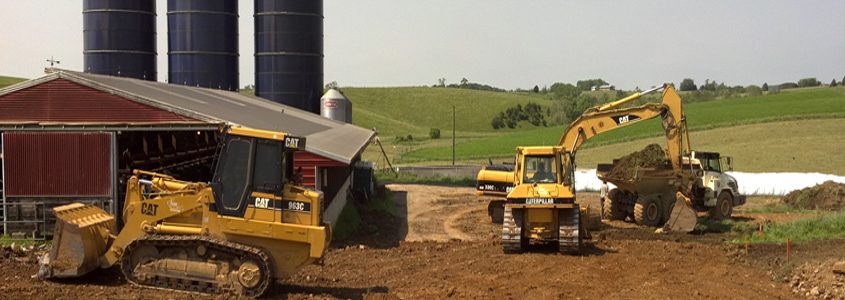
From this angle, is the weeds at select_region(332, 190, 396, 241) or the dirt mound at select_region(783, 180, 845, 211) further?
the dirt mound at select_region(783, 180, 845, 211)

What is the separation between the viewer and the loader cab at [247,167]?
12719 mm

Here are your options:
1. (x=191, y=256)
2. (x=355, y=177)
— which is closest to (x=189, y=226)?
(x=191, y=256)

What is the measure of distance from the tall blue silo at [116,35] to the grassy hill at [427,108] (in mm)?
82299

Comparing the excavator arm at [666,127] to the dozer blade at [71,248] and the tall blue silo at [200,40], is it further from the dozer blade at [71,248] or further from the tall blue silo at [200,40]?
the tall blue silo at [200,40]

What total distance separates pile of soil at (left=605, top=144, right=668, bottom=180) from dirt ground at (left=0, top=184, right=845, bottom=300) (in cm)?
313

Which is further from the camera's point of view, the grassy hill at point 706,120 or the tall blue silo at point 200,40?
the grassy hill at point 706,120

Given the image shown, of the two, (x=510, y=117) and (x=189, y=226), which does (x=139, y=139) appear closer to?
(x=189, y=226)

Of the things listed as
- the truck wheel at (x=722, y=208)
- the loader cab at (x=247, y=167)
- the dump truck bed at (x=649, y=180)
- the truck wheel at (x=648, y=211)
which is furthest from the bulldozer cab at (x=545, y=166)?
the truck wheel at (x=722, y=208)

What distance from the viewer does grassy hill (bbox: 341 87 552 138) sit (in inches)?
5256

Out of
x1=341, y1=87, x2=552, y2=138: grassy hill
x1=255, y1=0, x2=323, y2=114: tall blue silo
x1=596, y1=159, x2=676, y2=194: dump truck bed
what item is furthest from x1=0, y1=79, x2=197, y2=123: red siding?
x1=341, y1=87, x2=552, y2=138: grassy hill

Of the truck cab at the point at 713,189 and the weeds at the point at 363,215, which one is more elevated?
the truck cab at the point at 713,189

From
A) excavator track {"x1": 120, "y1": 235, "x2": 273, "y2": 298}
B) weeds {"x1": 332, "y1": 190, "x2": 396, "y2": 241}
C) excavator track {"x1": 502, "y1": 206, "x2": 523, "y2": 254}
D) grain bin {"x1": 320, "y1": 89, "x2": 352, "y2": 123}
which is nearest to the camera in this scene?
excavator track {"x1": 120, "y1": 235, "x2": 273, "y2": 298}

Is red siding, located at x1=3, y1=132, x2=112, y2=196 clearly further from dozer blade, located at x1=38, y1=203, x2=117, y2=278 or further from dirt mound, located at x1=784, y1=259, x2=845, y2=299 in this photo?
dirt mound, located at x1=784, y1=259, x2=845, y2=299

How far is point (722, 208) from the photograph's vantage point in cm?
2838
